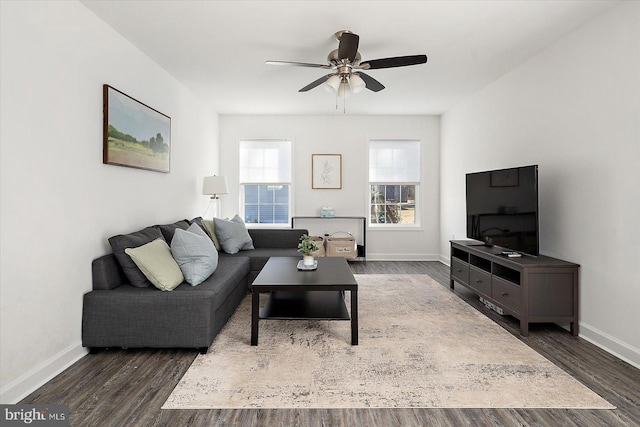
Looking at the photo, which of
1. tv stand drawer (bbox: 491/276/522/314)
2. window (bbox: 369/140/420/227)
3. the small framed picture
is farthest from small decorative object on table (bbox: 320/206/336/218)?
tv stand drawer (bbox: 491/276/522/314)

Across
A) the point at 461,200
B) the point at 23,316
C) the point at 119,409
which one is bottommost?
the point at 119,409

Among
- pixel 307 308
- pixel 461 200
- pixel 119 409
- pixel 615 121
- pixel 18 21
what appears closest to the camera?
pixel 119 409

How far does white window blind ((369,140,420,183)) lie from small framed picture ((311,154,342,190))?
612 millimetres

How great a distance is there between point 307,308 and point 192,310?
93 centimetres

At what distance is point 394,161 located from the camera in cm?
638

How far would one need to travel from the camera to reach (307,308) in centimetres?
292

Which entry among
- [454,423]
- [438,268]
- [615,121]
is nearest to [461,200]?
[438,268]

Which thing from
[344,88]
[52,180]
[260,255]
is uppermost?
[344,88]

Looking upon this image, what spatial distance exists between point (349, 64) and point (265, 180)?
3.61 metres

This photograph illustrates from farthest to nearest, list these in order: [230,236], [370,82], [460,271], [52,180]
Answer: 1. [230,236]
2. [460,271]
3. [370,82]
4. [52,180]

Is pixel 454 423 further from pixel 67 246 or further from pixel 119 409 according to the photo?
pixel 67 246

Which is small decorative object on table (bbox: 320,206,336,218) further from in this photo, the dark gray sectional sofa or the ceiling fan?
the dark gray sectional sofa

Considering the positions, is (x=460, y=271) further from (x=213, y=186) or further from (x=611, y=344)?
(x=213, y=186)

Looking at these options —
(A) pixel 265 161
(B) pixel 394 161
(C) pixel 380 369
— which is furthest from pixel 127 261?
(B) pixel 394 161
